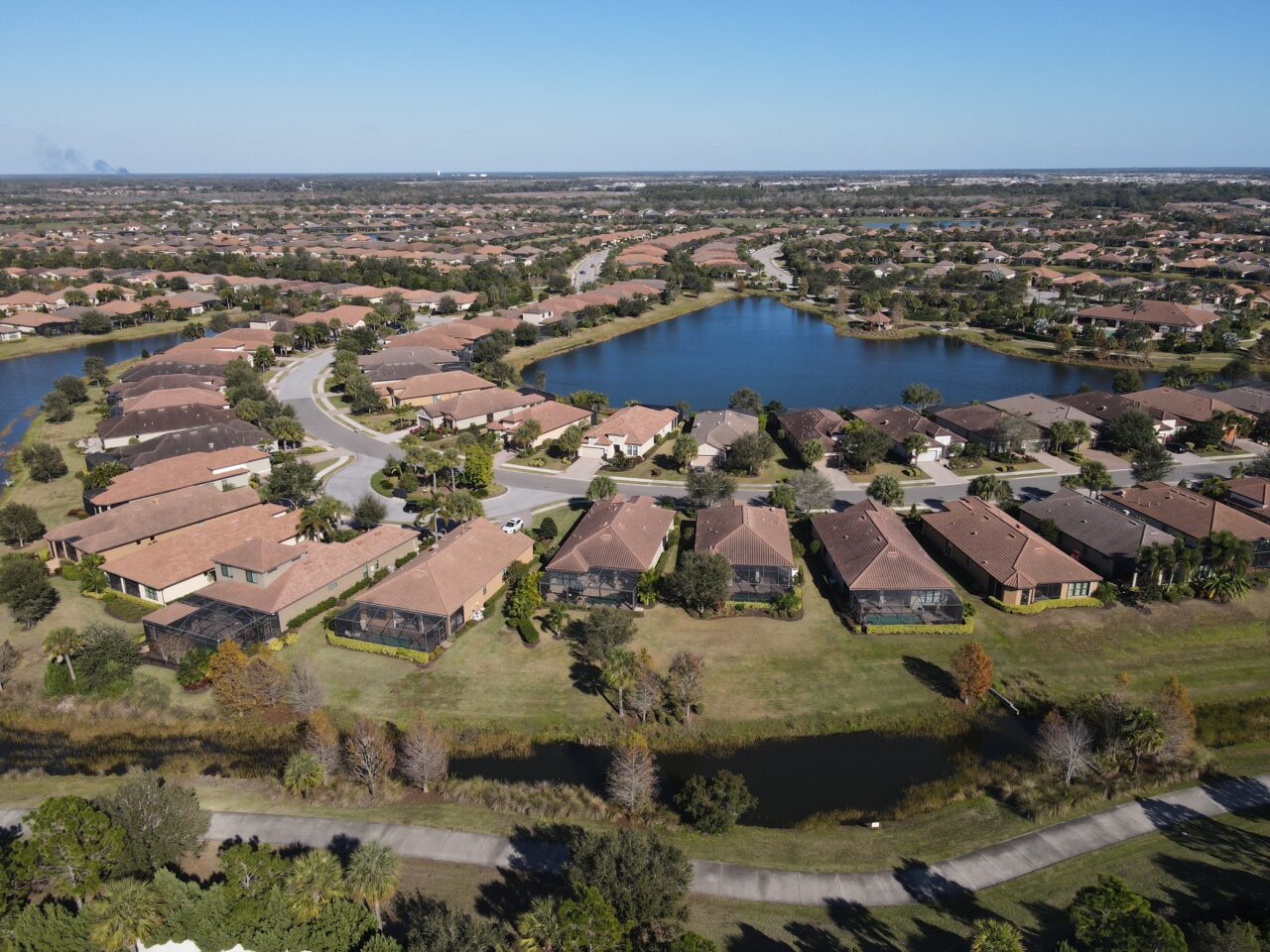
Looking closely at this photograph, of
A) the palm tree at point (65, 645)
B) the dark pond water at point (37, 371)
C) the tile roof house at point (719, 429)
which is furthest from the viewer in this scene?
the dark pond water at point (37, 371)

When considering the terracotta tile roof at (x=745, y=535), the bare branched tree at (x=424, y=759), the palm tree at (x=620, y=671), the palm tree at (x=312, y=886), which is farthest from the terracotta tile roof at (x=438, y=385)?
the palm tree at (x=312, y=886)

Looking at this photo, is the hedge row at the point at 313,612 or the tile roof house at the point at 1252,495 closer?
the hedge row at the point at 313,612

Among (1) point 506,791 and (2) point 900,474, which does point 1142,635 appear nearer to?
(2) point 900,474

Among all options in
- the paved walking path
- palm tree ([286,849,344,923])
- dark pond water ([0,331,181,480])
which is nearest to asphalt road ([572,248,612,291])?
dark pond water ([0,331,181,480])

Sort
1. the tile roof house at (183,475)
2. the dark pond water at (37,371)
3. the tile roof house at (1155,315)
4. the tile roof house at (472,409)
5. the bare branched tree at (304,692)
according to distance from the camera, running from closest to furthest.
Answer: the bare branched tree at (304,692) < the tile roof house at (183,475) < the tile roof house at (472,409) < the dark pond water at (37,371) < the tile roof house at (1155,315)

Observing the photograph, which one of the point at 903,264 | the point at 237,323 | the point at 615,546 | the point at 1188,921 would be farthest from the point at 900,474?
the point at 903,264

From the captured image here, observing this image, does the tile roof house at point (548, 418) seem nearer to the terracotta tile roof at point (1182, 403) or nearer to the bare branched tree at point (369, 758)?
the bare branched tree at point (369, 758)

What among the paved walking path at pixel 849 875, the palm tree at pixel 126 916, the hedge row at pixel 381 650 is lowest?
the paved walking path at pixel 849 875
